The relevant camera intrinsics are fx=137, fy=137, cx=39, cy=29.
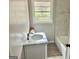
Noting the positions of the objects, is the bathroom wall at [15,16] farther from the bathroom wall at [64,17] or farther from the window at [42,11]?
the window at [42,11]

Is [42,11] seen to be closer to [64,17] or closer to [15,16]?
[64,17]

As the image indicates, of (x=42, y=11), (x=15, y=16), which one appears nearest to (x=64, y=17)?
(x=42, y=11)

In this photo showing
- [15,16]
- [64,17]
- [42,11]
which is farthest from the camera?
[42,11]

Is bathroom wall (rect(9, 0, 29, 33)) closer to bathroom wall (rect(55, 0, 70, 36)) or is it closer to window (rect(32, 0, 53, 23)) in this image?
bathroom wall (rect(55, 0, 70, 36))

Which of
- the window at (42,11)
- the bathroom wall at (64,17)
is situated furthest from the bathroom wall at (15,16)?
the window at (42,11)

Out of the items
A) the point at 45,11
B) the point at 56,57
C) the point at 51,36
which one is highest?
the point at 45,11

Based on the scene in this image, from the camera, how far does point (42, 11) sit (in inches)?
224

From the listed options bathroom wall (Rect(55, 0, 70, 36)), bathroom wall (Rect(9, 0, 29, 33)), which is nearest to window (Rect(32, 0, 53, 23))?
bathroom wall (Rect(55, 0, 70, 36))

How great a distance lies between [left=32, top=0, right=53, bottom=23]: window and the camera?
5.61 m
